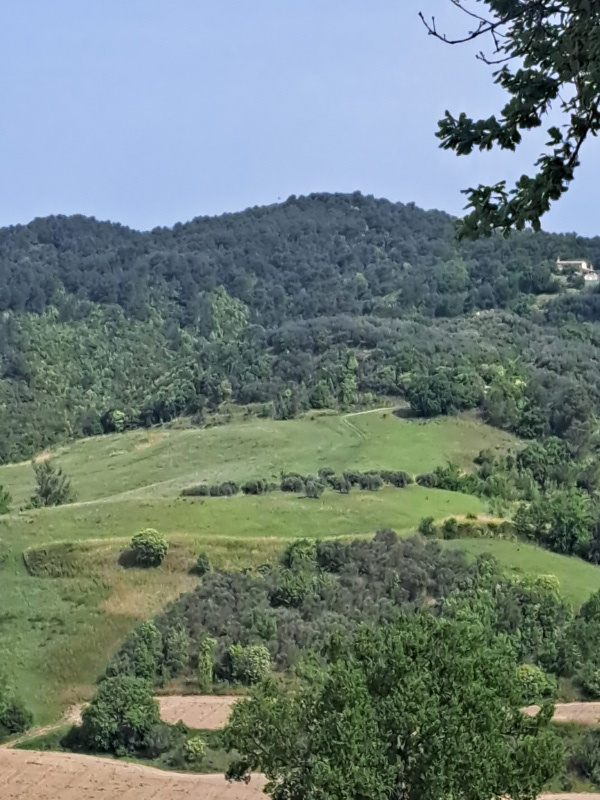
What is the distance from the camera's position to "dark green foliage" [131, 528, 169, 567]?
3541 centimetres

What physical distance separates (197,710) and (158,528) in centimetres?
1164

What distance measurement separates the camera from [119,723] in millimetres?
25094

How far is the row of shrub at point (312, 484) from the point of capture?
4506cm

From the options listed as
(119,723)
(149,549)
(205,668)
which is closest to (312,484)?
(149,549)

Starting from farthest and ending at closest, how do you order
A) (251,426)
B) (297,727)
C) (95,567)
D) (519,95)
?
(251,426) < (95,567) < (297,727) < (519,95)

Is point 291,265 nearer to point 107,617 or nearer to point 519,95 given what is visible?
point 107,617

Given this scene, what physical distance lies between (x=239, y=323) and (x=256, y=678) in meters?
82.0

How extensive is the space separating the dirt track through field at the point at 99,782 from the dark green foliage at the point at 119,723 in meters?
1.00

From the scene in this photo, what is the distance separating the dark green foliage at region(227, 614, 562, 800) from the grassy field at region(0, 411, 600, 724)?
1608cm

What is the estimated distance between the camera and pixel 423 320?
3730 inches

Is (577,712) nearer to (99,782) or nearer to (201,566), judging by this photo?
(99,782)

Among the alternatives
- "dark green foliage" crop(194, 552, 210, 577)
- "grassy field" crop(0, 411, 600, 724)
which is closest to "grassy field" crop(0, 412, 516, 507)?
"grassy field" crop(0, 411, 600, 724)

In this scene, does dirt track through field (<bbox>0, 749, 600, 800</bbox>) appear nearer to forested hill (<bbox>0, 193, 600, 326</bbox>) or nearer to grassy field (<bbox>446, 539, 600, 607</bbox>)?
grassy field (<bbox>446, 539, 600, 607</bbox>)

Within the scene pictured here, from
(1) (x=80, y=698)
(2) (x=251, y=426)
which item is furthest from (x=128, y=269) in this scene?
(1) (x=80, y=698)
